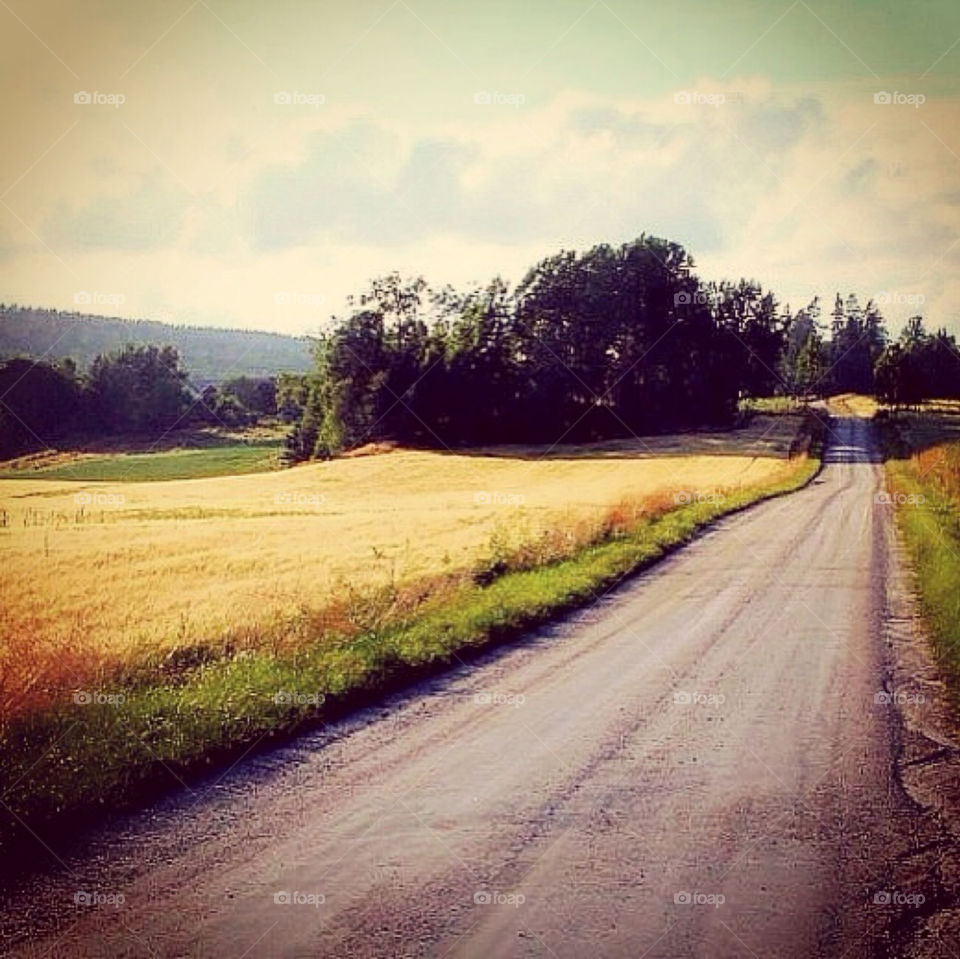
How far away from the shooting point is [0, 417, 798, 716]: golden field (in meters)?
11.3

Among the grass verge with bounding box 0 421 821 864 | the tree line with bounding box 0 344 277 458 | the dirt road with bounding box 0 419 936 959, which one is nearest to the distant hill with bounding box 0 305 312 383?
the tree line with bounding box 0 344 277 458

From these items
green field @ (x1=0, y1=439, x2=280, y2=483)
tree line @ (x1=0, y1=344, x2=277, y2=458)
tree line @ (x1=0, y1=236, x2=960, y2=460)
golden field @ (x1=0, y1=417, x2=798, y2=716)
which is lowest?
golden field @ (x1=0, y1=417, x2=798, y2=716)

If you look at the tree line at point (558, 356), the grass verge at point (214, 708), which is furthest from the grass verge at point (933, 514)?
the tree line at point (558, 356)

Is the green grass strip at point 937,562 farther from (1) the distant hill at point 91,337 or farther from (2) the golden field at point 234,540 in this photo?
(1) the distant hill at point 91,337

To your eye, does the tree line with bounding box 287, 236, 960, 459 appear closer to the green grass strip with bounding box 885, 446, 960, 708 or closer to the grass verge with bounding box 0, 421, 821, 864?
the green grass strip with bounding box 885, 446, 960, 708

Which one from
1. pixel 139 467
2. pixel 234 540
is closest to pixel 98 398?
pixel 139 467

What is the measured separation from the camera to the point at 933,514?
22.2 metres

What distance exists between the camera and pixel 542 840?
5.57 m

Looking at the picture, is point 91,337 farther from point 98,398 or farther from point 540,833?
point 540,833

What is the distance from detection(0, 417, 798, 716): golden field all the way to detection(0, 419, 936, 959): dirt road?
9.30ft

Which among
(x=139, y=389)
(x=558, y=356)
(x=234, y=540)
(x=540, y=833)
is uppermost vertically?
(x=558, y=356)

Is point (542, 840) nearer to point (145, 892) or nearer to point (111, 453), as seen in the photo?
point (145, 892)

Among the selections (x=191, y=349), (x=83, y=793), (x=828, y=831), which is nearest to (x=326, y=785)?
(x=83, y=793)

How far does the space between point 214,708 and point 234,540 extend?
15.9 meters
